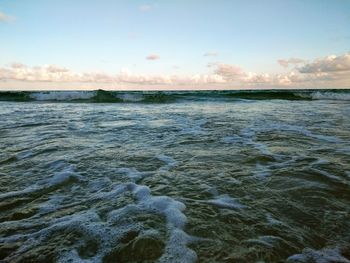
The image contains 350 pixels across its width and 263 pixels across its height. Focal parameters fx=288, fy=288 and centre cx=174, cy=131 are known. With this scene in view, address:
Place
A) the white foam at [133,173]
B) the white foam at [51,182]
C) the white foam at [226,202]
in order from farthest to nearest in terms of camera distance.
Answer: the white foam at [133,173]
the white foam at [51,182]
the white foam at [226,202]

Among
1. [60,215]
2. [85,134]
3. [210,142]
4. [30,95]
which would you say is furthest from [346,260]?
[30,95]

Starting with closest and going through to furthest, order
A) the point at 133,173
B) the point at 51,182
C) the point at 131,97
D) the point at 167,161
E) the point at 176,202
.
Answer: the point at 176,202 < the point at 51,182 < the point at 133,173 < the point at 167,161 < the point at 131,97

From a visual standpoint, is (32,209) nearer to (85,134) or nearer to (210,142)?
(210,142)

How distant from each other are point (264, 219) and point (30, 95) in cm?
2707

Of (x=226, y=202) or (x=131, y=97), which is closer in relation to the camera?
(x=226, y=202)

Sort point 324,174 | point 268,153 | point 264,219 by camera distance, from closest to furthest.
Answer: point 264,219 < point 324,174 < point 268,153

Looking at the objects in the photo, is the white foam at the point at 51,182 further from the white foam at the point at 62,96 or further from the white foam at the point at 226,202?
the white foam at the point at 62,96

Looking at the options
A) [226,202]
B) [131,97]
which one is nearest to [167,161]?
[226,202]

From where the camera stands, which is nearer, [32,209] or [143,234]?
[143,234]

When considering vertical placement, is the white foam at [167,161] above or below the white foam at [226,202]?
above

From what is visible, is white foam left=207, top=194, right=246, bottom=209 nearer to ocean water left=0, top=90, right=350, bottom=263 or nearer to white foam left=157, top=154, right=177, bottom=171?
ocean water left=0, top=90, right=350, bottom=263

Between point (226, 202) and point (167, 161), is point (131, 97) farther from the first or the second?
point (226, 202)

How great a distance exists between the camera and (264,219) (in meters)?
2.37

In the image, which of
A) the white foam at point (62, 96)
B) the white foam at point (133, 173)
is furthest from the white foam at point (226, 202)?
the white foam at point (62, 96)
